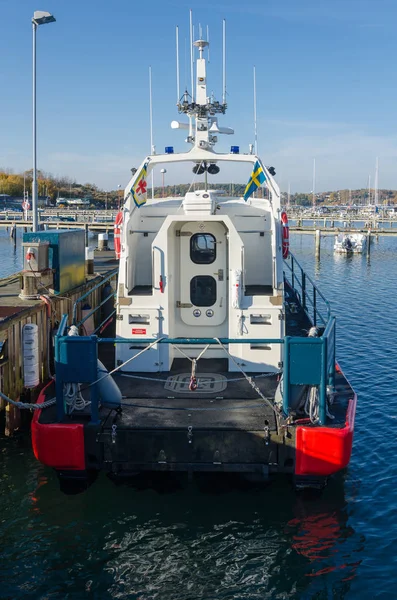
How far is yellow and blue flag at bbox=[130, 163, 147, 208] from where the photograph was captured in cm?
1173

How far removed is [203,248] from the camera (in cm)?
1172

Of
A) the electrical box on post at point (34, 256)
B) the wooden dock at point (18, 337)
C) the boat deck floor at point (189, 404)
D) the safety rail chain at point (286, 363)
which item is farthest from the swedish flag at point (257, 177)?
the wooden dock at point (18, 337)

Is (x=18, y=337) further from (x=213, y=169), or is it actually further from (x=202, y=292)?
(x=213, y=169)

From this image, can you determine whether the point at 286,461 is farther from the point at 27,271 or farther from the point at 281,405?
the point at 27,271

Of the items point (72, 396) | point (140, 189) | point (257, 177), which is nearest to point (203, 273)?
point (140, 189)

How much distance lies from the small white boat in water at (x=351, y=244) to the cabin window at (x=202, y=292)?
49624 mm

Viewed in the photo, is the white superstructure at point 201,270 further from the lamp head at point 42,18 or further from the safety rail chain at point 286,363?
the lamp head at point 42,18

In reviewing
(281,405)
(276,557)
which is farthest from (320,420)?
(276,557)

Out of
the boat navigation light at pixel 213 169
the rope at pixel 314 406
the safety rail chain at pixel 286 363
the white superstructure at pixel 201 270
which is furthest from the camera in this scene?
the boat navigation light at pixel 213 169

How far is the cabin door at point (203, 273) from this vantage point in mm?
11633

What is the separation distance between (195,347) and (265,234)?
2640 millimetres

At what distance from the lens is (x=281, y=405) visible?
892 cm

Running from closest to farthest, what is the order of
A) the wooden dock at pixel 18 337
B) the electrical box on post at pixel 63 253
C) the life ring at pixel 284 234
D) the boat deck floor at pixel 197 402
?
the boat deck floor at pixel 197 402
the wooden dock at pixel 18 337
the life ring at pixel 284 234
the electrical box on post at pixel 63 253

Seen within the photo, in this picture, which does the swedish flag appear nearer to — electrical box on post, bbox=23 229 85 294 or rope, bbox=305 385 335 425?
electrical box on post, bbox=23 229 85 294
